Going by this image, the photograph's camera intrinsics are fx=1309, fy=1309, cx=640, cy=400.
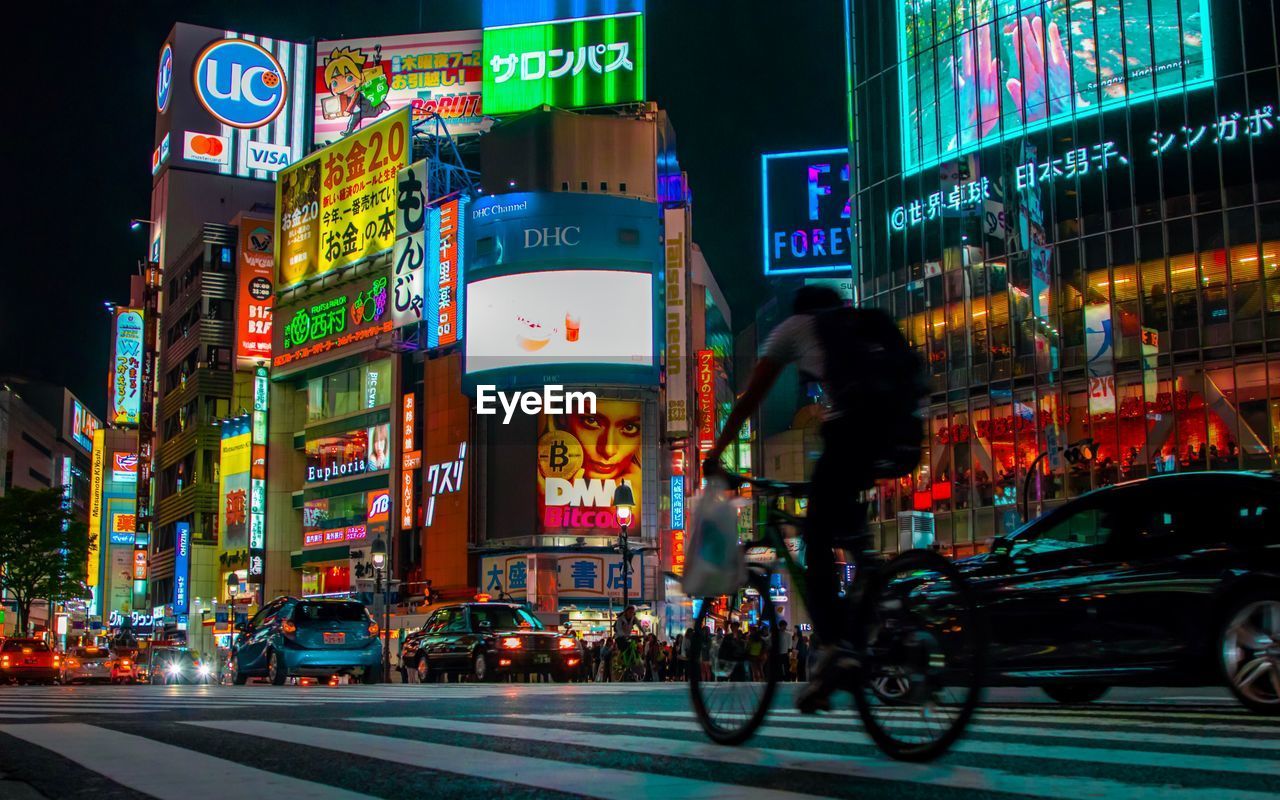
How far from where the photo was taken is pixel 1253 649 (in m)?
7.67

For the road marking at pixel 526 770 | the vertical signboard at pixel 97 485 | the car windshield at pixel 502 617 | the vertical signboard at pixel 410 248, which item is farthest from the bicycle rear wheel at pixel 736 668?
the vertical signboard at pixel 97 485

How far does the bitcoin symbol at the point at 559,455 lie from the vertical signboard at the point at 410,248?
9.06 metres

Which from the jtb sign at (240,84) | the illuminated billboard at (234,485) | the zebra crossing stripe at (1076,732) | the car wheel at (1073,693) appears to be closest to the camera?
the zebra crossing stripe at (1076,732)

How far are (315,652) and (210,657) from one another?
58.6m

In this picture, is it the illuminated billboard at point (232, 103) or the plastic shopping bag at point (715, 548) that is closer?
the plastic shopping bag at point (715, 548)

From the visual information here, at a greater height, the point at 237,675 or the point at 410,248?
the point at 410,248

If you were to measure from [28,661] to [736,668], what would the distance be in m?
Answer: 35.1

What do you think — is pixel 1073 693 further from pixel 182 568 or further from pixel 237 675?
pixel 182 568

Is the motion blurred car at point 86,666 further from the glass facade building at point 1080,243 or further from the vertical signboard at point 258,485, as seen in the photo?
the glass facade building at point 1080,243

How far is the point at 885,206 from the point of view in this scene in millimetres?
49438

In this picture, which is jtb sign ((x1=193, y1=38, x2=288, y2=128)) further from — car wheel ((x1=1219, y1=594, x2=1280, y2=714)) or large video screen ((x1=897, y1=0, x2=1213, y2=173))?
car wheel ((x1=1219, y1=594, x2=1280, y2=714))

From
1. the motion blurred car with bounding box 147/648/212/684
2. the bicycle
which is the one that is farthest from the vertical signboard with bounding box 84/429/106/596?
the bicycle

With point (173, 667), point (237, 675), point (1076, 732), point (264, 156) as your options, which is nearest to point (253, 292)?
point (264, 156)

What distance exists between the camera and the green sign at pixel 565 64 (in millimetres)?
66875
